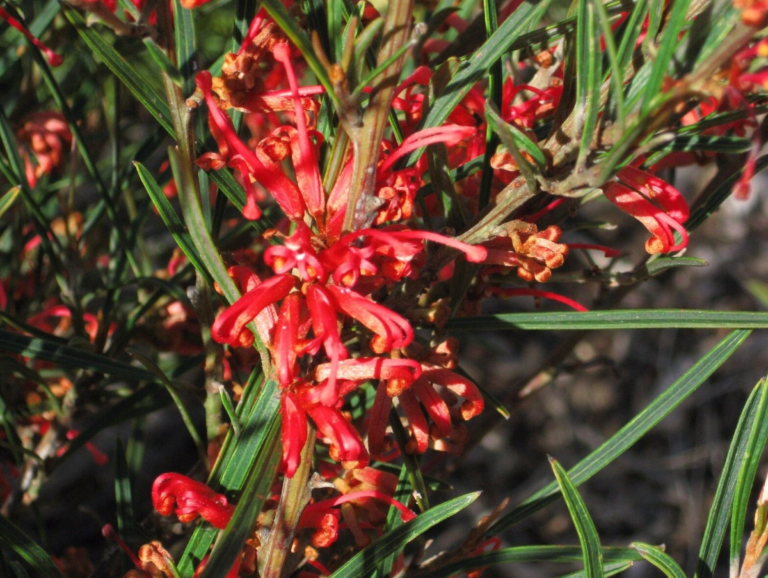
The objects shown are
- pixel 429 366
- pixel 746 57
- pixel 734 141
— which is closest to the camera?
pixel 746 57

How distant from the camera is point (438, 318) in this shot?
72 centimetres

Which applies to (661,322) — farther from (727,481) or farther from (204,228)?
(204,228)

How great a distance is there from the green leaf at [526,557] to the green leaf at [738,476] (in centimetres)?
7

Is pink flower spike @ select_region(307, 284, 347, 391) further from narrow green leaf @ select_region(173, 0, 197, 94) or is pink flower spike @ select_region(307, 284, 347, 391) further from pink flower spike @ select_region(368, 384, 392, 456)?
narrow green leaf @ select_region(173, 0, 197, 94)

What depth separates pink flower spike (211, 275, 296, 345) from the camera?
57 centimetres

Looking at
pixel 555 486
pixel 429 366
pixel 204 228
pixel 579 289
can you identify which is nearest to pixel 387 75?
pixel 204 228

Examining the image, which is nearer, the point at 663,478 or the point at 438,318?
the point at 438,318

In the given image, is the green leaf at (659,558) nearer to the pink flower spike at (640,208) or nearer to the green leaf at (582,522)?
the green leaf at (582,522)

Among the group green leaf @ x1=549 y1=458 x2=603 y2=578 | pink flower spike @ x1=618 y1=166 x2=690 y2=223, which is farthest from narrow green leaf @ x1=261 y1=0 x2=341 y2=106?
green leaf @ x1=549 y1=458 x2=603 y2=578

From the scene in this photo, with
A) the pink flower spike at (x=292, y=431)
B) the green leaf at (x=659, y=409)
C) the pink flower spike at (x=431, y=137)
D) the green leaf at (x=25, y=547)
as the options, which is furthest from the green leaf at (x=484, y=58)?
the green leaf at (x=25, y=547)

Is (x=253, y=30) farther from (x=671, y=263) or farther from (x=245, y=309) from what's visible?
(x=671, y=263)

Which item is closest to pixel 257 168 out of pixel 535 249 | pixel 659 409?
pixel 535 249

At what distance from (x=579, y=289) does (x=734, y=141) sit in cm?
194

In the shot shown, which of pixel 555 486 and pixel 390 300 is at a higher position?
pixel 390 300
